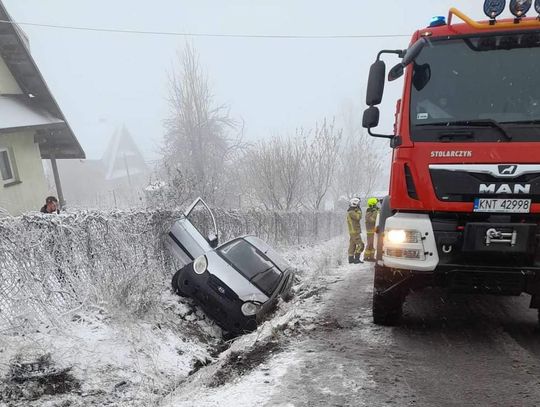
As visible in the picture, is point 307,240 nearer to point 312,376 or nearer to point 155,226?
point 155,226

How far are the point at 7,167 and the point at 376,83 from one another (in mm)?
12096

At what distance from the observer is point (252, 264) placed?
19.5 feet

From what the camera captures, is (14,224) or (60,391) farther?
(14,224)

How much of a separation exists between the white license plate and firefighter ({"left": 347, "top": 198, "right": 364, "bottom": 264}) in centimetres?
613

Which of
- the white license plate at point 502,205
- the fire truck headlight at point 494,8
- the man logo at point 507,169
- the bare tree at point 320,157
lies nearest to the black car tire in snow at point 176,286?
the white license plate at point 502,205

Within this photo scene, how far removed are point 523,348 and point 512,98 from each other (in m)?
2.30

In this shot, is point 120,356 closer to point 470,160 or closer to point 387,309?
point 387,309

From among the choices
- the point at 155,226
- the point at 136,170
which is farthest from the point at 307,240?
the point at 136,170

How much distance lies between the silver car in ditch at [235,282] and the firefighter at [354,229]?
335cm

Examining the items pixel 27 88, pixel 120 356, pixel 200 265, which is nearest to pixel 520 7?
pixel 200 265

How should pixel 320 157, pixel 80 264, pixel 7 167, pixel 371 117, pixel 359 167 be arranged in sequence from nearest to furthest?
pixel 371 117 < pixel 80 264 < pixel 7 167 < pixel 320 157 < pixel 359 167

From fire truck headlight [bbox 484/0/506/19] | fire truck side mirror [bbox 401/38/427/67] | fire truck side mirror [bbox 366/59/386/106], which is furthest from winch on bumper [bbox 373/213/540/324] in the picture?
fire truck headlight [bbox 484/0/506/19]

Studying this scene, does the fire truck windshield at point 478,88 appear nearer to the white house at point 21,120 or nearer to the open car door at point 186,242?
the open car door at point 186,242

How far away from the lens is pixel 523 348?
138 inches
